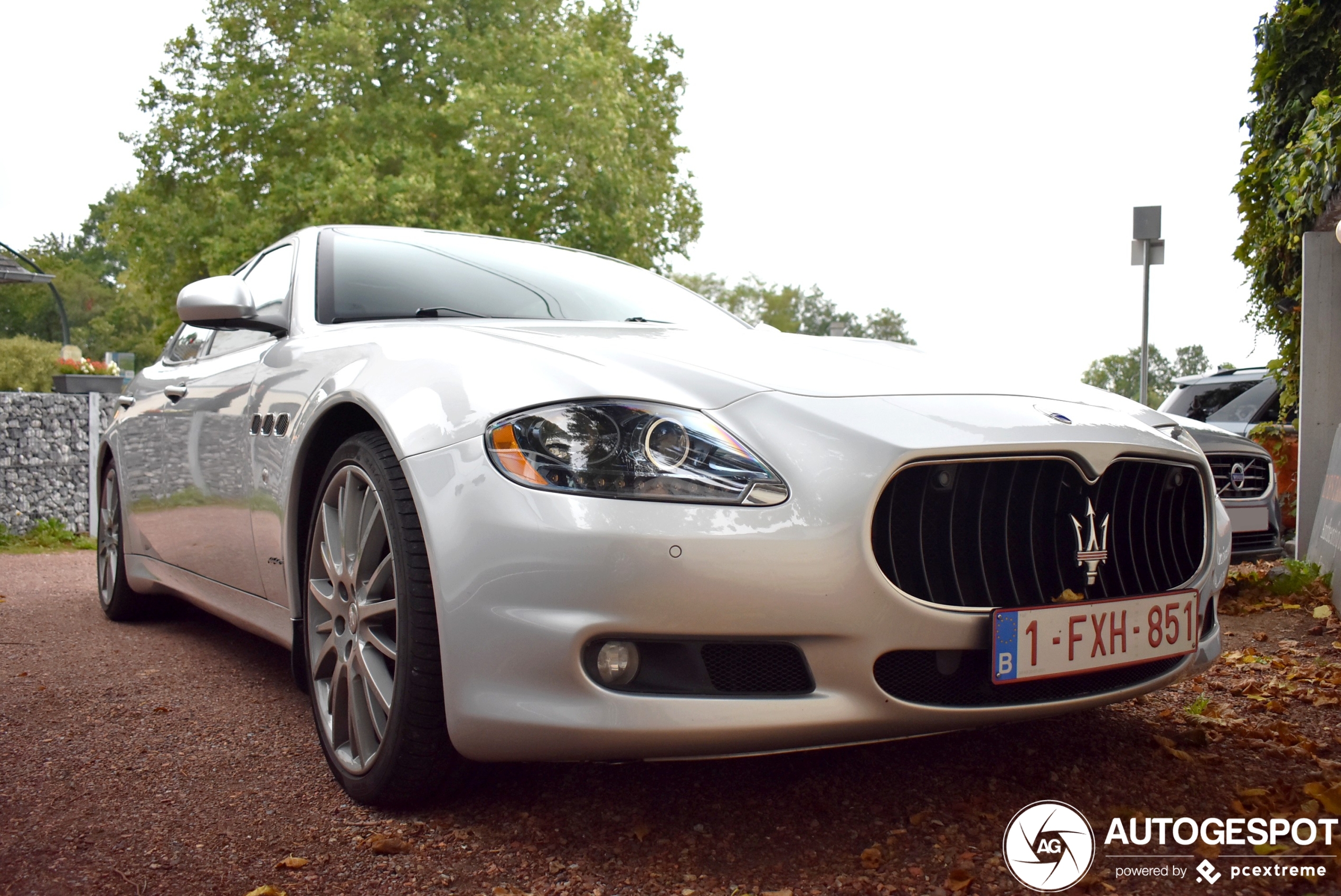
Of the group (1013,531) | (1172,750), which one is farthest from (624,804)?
(1172,750)

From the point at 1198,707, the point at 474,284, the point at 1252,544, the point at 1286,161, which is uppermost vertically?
the point at 1286,161

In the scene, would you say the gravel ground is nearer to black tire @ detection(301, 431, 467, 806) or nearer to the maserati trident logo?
black tire @ detection(301, 431, 467, 806)

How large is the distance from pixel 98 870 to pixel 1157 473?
2226 millimetres

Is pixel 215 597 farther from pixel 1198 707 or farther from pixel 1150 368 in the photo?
pixel 1150 368

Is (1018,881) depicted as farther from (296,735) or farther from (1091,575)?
(296,735)

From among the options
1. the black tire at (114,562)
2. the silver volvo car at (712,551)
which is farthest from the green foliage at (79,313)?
the silver volvo car at (712,551)

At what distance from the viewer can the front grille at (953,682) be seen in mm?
1967

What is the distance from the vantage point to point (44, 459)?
9594mm

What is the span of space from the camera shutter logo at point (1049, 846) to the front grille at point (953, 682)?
0.79 ft

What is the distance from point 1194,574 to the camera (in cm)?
238

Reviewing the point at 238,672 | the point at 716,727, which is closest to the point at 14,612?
the point at 238,672

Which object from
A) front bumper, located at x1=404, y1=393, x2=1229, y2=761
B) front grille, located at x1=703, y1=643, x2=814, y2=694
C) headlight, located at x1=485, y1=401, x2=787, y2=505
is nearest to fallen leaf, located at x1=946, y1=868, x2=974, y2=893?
front bumper, located at x1=404, y1=393, x2=1229, y2=761

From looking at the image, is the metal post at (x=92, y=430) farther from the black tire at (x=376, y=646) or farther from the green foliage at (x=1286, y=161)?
the green foliage at (x=1286, y=161)

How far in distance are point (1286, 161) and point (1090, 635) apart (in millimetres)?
4992
